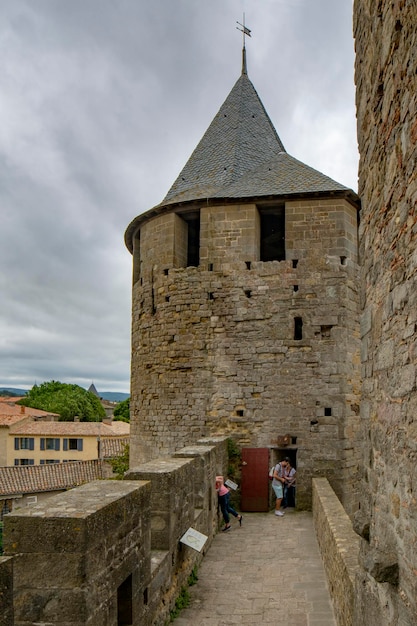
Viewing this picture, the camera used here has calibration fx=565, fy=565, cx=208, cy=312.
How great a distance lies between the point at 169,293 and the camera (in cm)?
1198

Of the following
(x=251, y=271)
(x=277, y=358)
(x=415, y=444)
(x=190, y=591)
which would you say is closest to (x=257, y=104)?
(x=251, y=271)

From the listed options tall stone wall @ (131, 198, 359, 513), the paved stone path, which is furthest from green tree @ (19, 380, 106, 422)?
the paved stone path

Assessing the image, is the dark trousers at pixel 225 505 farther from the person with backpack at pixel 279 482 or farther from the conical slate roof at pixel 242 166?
the conical slate roof at pixel 242 166

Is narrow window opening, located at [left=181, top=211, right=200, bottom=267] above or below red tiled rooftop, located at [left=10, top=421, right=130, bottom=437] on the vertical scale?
above

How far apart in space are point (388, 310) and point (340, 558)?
271 cm

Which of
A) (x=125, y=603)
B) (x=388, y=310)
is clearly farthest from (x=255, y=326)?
(x=388, y=310)

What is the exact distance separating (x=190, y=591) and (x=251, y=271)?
6630mm

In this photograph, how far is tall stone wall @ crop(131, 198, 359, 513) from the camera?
10.8 m

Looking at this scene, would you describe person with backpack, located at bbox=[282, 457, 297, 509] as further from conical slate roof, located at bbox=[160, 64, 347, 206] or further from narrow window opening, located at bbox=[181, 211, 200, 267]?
conical slate roof, located at bbox=[160, 64, 347, 206]

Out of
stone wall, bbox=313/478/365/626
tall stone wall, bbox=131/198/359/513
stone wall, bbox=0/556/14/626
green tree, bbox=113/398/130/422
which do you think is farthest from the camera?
green tree, bbox=113/398/130/422

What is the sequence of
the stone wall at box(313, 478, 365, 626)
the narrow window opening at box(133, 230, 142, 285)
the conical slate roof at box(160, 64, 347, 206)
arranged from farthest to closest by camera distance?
the narrow window opening at box(133, 230, 142, 285)
the conical slate roof at box(160, 64, 347, 206)
the stone wall at box(313, 478, 365, 626)

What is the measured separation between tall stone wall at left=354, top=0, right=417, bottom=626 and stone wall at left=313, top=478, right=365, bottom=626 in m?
0.48

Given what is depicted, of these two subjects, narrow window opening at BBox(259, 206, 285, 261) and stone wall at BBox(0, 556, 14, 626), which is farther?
narrow window opening at BBox(259, 206, 285, 261)

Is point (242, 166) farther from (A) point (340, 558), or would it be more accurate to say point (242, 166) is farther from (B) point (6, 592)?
(B) point (6, 592)
